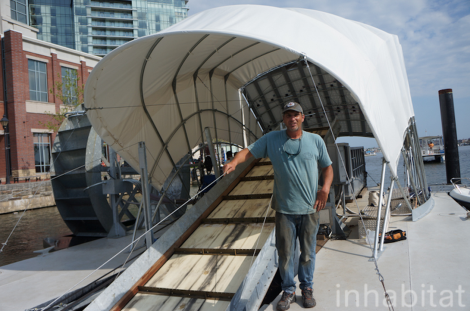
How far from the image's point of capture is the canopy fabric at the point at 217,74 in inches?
214

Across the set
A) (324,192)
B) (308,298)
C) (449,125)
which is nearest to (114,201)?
(308,298)

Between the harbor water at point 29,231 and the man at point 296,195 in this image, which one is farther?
the harbor water at point 29,231

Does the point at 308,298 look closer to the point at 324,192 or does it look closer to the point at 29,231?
the point at 324,192

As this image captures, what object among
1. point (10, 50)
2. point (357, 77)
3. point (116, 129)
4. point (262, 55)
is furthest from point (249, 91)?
point (10, 50)

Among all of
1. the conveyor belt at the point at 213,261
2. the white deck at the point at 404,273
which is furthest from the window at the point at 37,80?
the white deck at the point at 404,273

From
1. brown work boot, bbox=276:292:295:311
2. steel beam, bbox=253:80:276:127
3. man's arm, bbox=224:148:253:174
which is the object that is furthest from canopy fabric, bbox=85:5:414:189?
brown work boot, bbox=276:292:295:311

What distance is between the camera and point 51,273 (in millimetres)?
7984

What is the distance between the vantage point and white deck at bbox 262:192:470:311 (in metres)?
4.34

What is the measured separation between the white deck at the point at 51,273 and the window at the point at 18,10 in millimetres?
39376

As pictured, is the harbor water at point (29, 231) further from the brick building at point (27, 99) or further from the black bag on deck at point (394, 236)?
the brick building at point (27, 99)

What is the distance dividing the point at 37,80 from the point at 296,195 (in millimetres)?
36426

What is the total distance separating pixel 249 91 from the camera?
12.8 metres

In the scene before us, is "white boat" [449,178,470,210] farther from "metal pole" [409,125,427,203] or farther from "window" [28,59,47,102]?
"window" [28,59,47,102]

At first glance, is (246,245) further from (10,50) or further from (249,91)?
(10,50)
